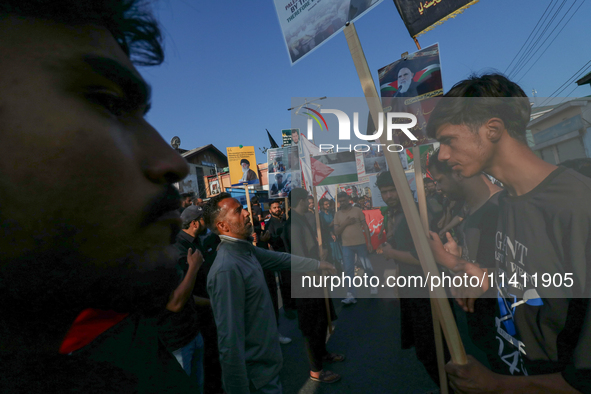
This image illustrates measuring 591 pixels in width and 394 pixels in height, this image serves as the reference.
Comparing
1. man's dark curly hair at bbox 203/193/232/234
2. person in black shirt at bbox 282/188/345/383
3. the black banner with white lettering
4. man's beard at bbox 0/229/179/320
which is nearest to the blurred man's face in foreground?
man's beard at bbox 0/229/179/320

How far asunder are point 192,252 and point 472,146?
2.29m

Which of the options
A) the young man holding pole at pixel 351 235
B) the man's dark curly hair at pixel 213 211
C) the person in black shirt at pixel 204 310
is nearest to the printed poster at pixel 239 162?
the young man holding pole at pixel 351 235

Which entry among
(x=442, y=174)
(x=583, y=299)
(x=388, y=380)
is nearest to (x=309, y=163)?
(x=442, y=174)

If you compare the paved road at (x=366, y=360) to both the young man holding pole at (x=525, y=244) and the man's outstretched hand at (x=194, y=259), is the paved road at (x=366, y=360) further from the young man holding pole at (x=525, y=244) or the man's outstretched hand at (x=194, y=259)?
the young man holding pole at (x=525, y=244)

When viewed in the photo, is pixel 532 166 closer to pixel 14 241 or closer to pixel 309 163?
pixel 14 241

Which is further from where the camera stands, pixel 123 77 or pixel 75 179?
pixel 123 77

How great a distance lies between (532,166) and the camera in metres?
1.20

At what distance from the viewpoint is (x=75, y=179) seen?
1.19 feet

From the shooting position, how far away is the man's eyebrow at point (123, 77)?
17.1 inches

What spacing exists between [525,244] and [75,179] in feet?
4.95

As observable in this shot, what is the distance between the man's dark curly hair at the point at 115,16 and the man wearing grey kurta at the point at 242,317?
5.09 feet

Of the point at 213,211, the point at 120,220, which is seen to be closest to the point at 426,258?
the point at 120,220

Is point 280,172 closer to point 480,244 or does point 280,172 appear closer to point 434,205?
point 434,205

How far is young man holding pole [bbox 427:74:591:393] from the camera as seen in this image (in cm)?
100
